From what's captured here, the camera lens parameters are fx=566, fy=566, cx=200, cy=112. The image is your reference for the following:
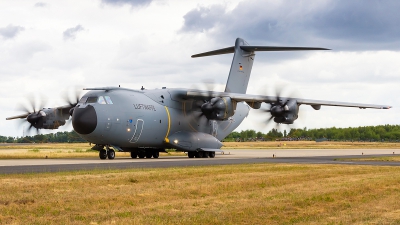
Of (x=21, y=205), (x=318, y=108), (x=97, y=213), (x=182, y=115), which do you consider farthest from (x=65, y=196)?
(x=318, y=108)

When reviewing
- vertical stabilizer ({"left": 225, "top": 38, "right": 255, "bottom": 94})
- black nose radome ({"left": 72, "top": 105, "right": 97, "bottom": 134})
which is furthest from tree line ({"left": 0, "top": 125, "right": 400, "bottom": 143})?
black nose radome ({"left": 72, "top": 105, "right": 97, "bottom": 134})

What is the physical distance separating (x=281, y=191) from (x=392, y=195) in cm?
323

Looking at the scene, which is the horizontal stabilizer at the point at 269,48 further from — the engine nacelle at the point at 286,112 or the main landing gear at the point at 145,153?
the main landing gear at the point at 145,153

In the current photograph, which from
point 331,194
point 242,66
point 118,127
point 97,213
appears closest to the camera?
point 97,213

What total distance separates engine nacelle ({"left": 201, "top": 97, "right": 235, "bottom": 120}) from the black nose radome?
9795 mm

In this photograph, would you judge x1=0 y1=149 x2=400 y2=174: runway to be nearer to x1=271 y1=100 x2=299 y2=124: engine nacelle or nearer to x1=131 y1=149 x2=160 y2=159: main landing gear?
x1=271 y1=100 x2=299 y2=124: engine nacelle

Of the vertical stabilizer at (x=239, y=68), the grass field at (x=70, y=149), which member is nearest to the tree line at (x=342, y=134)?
the grass field at (x=70, y=149)

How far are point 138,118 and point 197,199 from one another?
24388 mm

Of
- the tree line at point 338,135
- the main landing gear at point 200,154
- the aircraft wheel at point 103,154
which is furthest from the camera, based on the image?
the tree line at point 338,135

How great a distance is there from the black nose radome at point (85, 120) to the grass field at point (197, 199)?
44.2ft

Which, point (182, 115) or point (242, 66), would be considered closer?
point (182, 115)

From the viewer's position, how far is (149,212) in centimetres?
1282

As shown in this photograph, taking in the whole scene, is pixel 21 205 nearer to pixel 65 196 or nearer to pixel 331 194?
pixel 65 196

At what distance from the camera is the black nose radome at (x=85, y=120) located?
1390 inches
